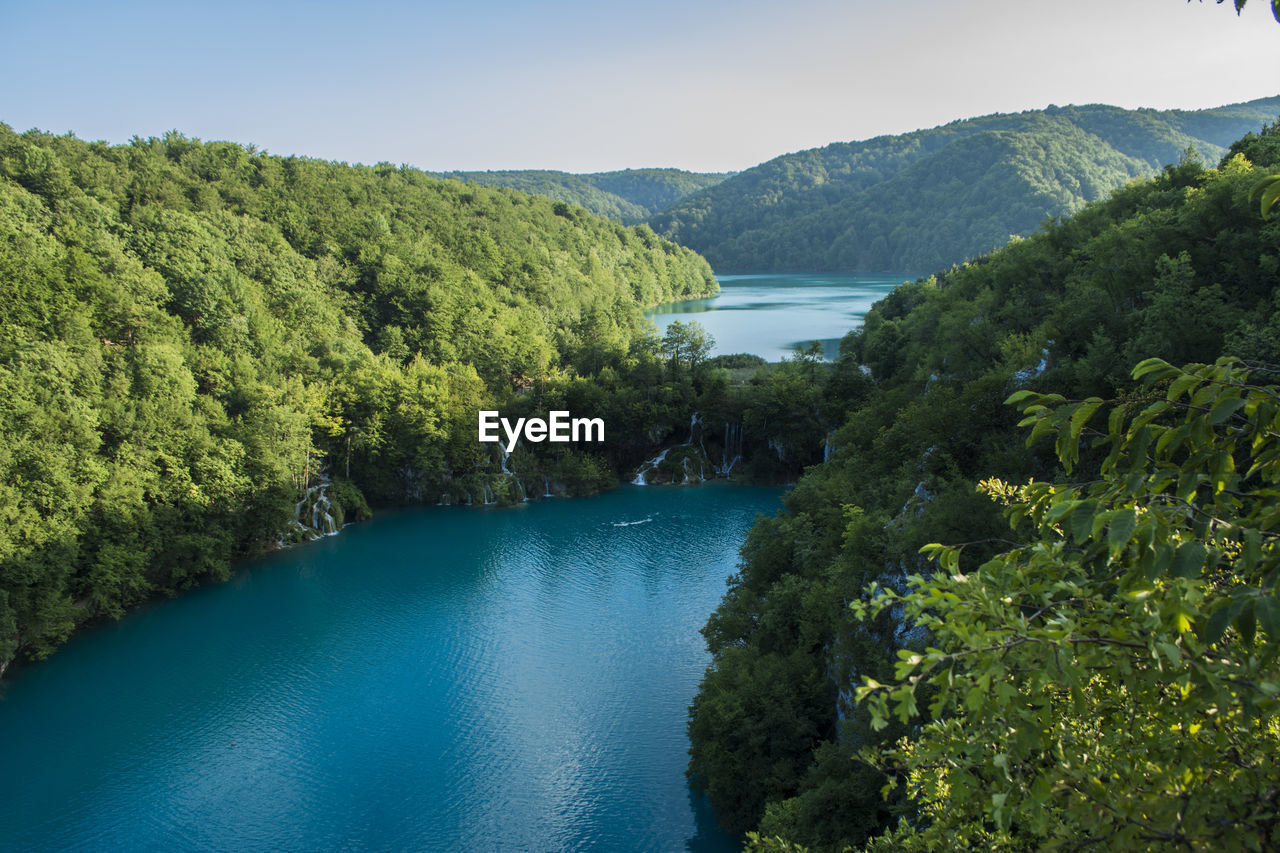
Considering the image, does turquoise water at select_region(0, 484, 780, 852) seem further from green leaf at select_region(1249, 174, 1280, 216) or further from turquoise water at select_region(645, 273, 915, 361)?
turquoise water at select_region(645, 273, 915, 361)

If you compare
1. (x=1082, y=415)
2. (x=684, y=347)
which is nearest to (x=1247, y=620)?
(x=1082, y=415)

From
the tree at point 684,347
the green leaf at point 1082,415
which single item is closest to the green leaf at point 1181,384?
the green leaf at point 1082,415

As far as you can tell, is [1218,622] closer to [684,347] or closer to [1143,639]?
[1143,639]

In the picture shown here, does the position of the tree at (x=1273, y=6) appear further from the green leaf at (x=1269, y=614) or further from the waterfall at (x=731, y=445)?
the waterfall at (x=731, y=445)

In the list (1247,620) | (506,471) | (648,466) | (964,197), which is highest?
(964,197)

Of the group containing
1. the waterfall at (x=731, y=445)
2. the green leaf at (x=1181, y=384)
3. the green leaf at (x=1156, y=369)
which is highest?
the green leaf at (x=1156, y=369)

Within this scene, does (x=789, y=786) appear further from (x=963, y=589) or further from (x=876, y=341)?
(x=876, y=341)
